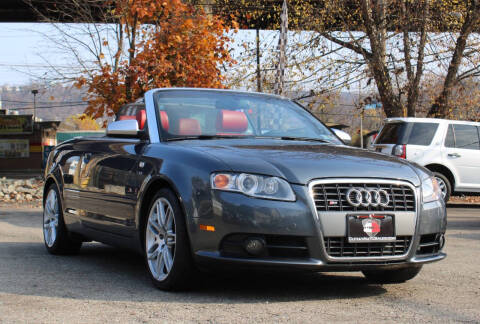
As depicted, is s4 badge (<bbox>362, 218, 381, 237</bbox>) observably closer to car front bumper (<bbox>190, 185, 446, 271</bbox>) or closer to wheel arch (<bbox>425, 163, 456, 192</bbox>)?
car front bumper (<bbox>190, 185, 446, 271</bbox>)

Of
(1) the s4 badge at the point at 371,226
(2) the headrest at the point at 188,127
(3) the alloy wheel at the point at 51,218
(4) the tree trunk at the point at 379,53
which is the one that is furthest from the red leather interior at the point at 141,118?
(4) the tree trunk at the point at 379,53

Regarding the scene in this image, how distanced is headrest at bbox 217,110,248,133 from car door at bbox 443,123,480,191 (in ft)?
35.8

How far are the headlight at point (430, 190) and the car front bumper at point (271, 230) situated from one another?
0.31 meters

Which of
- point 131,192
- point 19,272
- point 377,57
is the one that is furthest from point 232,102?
point 377,57

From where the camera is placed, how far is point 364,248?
16.8ft

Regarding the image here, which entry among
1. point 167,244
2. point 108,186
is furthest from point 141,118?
point 167,244

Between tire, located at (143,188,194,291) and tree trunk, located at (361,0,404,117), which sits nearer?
tire, located at (143,188,194,291)

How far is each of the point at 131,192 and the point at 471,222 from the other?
27.6 ft

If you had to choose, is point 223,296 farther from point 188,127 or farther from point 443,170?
point 443,170

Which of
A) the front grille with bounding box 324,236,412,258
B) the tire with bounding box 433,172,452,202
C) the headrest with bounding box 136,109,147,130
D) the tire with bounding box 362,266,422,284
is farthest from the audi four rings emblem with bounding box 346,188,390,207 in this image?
the tire with bounding box 433,172,452,202

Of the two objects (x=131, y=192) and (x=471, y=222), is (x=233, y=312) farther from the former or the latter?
(x=471, y=222)

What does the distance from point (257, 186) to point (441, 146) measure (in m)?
12.2

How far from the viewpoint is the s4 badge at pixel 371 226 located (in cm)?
501

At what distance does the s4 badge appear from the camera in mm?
5012
